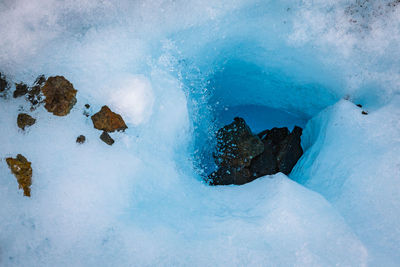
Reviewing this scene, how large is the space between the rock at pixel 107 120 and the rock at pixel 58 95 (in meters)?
0.25

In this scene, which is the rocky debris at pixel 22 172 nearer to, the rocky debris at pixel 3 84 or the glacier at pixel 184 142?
the glacier at pixel 184 142

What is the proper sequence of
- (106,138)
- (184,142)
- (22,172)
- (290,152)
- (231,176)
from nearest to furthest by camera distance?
(22,172), (106,138), (184,142), (231,176), (290,152)

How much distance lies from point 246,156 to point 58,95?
2590 mm

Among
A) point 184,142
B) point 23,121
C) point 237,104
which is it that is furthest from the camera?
point 237,104

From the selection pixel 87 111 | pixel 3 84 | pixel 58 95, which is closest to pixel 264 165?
pixel 87 111

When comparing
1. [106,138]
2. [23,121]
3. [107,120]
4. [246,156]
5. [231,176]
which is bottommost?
[23,121]

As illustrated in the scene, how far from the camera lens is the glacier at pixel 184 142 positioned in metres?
1.96

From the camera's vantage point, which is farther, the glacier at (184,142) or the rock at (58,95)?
the rock at (58,95)

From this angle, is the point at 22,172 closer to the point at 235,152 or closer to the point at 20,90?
the point at 20,90

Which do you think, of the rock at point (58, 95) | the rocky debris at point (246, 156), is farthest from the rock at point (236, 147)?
the rock at point (58, 95)

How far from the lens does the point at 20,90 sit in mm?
2203

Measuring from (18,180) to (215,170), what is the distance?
7.84 ft

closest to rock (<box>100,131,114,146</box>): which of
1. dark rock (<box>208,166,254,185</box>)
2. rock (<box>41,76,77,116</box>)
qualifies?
rock (<box>41,76,77,116</box>)

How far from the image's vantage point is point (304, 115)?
3920 millimetres
